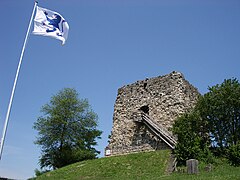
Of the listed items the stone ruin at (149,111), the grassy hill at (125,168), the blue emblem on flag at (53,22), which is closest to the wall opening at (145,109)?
the stone ruin at (149,111)

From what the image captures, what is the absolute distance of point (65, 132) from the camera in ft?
115

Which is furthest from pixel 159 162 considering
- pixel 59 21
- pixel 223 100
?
pixel 59 21

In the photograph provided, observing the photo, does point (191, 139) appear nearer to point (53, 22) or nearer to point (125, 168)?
point (125, 168)

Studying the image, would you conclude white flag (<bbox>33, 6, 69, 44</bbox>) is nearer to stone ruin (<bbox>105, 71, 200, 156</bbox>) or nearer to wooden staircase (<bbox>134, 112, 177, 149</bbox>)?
wooden staircase (<bbox>134, 112, 177, 149</bbox>)

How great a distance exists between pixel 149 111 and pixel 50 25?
15.7 m

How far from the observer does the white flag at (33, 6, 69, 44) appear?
14651mm

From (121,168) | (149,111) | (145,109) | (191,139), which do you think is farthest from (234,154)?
(145,109)

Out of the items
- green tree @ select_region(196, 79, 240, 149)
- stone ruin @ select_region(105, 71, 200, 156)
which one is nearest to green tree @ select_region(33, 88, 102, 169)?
stone ruin @ select_region(105, 71, 200, 156)

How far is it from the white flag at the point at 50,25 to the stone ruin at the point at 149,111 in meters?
13.2

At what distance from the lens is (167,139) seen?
77.8ft

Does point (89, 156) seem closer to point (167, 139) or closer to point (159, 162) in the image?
point (167, 139)

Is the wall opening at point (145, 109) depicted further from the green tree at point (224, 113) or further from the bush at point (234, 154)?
the bush at point (234, 154)

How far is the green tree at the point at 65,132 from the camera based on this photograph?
3441 centimetres

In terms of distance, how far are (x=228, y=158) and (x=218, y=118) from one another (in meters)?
3.11
